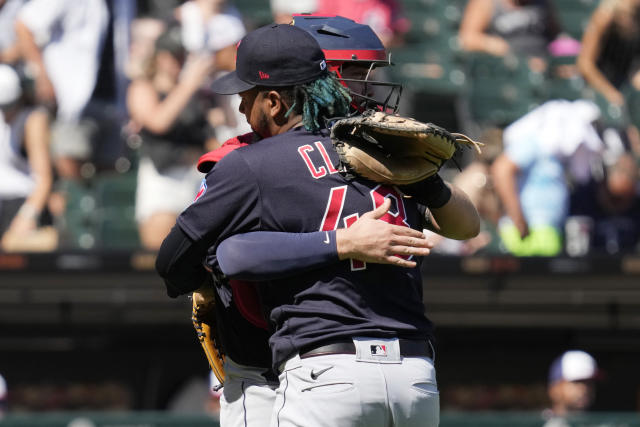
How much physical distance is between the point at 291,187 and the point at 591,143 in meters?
5.23

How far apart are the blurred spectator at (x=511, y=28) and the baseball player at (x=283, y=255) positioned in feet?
15.1

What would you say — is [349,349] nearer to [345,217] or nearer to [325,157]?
[345,217]

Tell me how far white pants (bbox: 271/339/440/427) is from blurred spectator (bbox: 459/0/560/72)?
5.45 meters

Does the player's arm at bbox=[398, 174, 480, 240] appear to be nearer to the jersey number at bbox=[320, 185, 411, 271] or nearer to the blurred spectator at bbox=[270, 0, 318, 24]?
the jersey number at bbox=[320, 185, 411, 271]

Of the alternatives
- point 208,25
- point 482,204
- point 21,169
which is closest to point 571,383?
point 482,204

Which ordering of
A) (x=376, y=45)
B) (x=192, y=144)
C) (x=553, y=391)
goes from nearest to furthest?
(x=376, y=45) → (x=553, y=391) → (x=192, y=144)

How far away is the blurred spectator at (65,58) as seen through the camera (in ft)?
23.1

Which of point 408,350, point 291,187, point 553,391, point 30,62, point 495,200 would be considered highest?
point 291,187

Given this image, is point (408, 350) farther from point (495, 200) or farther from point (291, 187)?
point (495, 200)

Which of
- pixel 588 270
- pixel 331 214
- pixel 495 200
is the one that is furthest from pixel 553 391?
pixel 331 214

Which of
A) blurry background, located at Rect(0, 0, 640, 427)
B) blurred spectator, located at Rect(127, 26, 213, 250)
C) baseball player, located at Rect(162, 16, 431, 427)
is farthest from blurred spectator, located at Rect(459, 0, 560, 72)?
baseball player, located at Rect(162, 16, 431, 427)

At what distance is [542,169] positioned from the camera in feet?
23.7

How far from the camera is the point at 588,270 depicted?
22.7 feet

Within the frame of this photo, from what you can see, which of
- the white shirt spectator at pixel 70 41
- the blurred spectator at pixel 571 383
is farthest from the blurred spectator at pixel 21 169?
the blurred spectator at pixel 571 383
